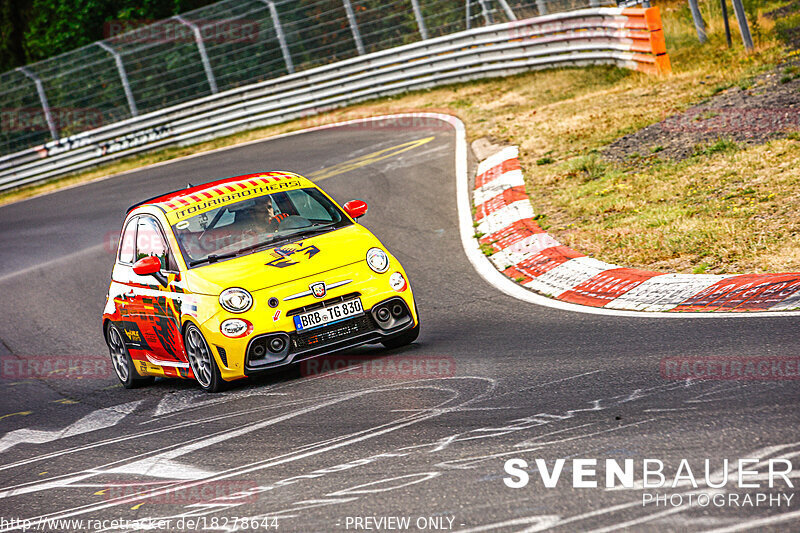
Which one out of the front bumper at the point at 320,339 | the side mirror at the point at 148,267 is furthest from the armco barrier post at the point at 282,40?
the front bumper at the point at 320,339

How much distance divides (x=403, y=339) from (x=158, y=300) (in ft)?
6.96

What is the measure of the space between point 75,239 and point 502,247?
9.45m

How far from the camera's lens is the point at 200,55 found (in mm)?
26109

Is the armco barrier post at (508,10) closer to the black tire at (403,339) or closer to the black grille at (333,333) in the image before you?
the black tire at (403,339)

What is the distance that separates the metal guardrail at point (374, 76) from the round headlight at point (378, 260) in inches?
425

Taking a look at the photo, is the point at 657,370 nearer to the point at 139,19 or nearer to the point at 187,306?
the point at 187,306

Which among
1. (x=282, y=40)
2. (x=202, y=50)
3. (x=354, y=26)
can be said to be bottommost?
(x=354, y=26)

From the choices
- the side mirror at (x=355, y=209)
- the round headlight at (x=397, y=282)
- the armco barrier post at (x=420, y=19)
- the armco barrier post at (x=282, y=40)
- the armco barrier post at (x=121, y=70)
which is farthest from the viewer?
the armco barrier post at (x=121, y=70)

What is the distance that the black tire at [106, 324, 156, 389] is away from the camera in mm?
9258

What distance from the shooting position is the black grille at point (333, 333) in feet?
25.1

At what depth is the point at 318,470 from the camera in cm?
542

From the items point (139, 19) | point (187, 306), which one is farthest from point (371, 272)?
point (139, 19)

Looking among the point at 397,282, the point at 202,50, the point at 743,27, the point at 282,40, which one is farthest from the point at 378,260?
the point at 202,50

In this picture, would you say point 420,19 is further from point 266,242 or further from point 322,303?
point 322,303
